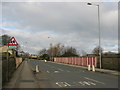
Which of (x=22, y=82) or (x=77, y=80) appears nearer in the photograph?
(x=22, y=82)

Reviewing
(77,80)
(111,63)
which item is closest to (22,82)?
(77,80)

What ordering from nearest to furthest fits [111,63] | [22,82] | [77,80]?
[22,82], [77,80], [111,63]

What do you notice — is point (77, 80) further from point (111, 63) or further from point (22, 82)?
point (111, 63)

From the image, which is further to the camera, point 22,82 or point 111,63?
point 111,63

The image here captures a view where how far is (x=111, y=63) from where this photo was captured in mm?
30156

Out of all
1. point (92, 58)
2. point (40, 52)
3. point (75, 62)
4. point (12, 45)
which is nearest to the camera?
point (12, 45)

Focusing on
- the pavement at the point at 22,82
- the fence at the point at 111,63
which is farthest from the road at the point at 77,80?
the fence at the point at 111,63

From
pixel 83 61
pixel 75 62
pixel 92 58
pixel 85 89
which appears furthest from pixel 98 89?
→ pixel 75 62

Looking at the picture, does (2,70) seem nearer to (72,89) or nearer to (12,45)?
(12,45)

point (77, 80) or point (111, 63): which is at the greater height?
point (111, 63)

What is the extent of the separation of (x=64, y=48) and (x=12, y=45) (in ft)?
382

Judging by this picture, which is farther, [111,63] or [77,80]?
[111,63]

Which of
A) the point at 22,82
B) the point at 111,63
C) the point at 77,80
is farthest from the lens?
the point at 111,63

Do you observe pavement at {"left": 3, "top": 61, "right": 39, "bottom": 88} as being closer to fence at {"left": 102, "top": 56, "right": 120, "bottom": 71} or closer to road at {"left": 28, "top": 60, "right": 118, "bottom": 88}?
road at {"left": 28, "top": 60, "right": 118, "bottom": 88}
